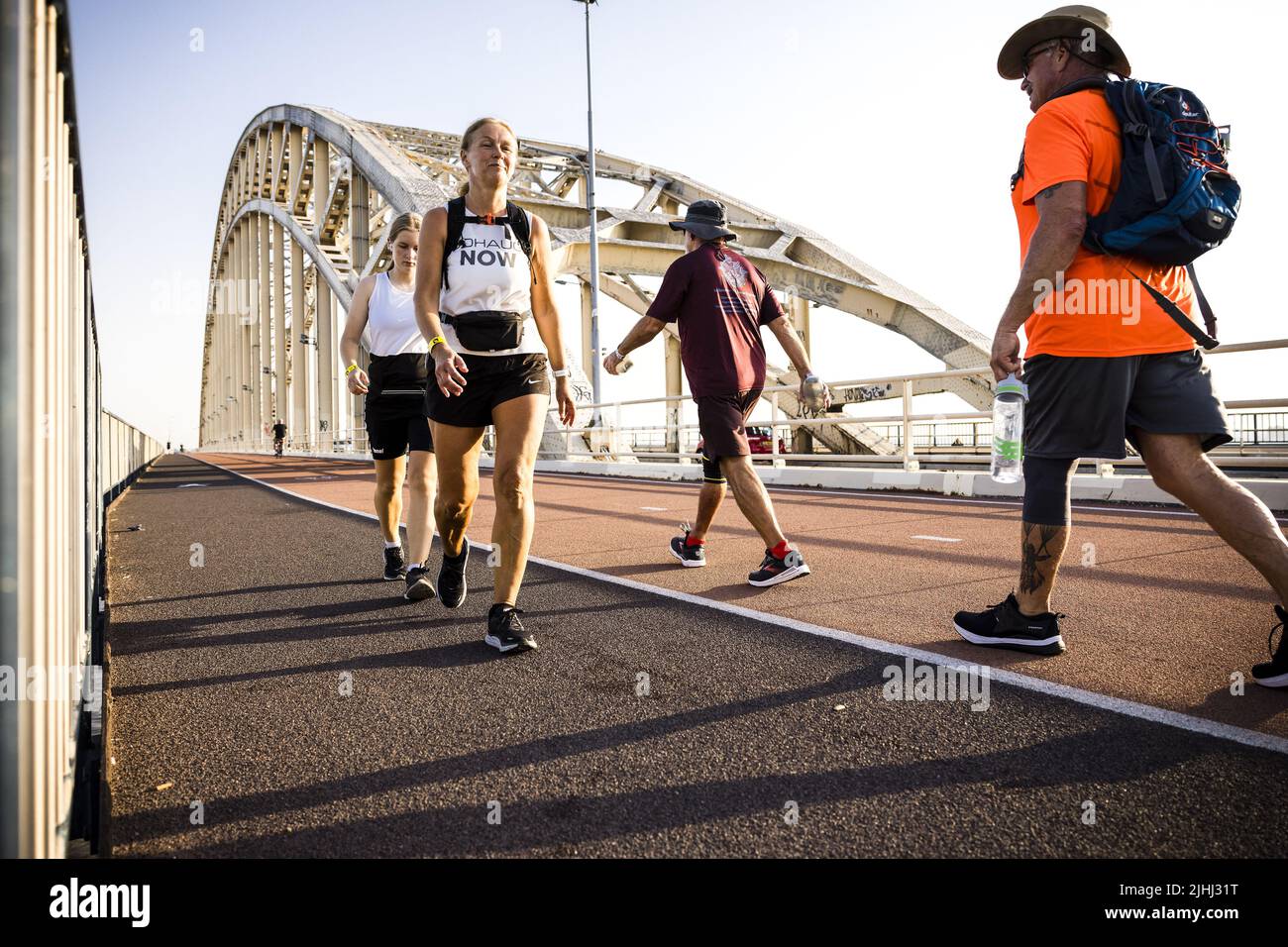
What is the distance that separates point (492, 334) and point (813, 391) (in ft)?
5.77

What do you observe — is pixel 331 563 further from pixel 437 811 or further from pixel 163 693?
pixel 437 811

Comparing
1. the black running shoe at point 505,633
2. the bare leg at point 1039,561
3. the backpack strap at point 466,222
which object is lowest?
the black running shoe at point 505,633

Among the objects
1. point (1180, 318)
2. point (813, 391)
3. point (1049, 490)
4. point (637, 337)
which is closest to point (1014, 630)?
point (1049, 490)

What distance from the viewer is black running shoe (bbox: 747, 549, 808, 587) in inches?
159

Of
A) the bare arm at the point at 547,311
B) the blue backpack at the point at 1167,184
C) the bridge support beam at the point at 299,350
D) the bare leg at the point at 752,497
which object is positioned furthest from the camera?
the bridge support beam at the point at 299,350

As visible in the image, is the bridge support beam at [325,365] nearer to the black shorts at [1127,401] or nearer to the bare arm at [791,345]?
the bare arm at [791,345]

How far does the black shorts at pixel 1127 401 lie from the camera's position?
8.04ft

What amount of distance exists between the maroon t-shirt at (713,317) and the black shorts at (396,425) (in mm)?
1402

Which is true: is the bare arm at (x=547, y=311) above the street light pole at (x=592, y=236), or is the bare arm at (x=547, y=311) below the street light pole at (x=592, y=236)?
below

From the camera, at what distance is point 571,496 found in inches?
416

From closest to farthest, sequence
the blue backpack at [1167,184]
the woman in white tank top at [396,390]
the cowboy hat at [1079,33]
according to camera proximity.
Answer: the blue backpack at [1167,184], the cowboy hat at [1079,33], the woman in white tank top at [396,390]

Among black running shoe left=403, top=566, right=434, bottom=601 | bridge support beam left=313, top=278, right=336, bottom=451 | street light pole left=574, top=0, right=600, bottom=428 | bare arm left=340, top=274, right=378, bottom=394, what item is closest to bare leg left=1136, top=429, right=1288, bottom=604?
black running shoe left=403, top=566, right=434, bottom=601

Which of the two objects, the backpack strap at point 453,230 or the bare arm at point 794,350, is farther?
the bare arm at point 794,350

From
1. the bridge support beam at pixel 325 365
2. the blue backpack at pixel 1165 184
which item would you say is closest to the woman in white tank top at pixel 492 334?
the blue backpack at pixel 1165 184
